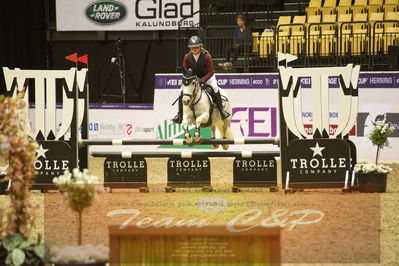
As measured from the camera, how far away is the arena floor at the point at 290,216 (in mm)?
7129

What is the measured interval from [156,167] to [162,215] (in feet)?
19.8

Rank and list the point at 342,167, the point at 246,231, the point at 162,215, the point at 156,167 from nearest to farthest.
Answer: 1. the point at 246,231
2. the point at 162,215
3. the point at 342,167
4. the point at 156,167

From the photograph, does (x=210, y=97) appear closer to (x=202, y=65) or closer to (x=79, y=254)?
(x=202, y=65)

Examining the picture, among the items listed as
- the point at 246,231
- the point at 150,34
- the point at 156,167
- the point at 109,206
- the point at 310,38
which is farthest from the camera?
the point at 150,34

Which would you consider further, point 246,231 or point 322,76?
point 322,76

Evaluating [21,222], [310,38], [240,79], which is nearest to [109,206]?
[21,222]

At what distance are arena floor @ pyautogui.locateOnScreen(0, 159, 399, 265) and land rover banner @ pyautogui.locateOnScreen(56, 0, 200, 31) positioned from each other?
7.59 meters

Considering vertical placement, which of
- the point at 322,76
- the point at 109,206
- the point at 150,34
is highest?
the point at 150,34

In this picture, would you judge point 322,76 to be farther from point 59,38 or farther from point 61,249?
point 59,38

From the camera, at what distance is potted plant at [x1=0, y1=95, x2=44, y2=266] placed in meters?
5.59

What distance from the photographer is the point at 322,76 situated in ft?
37.0

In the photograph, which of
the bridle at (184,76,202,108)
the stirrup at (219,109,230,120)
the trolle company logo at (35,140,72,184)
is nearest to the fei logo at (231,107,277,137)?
the stirrup at (219,109,230,120)

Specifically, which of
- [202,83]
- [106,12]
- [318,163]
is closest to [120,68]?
[106,12]

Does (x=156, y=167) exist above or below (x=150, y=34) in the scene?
below
